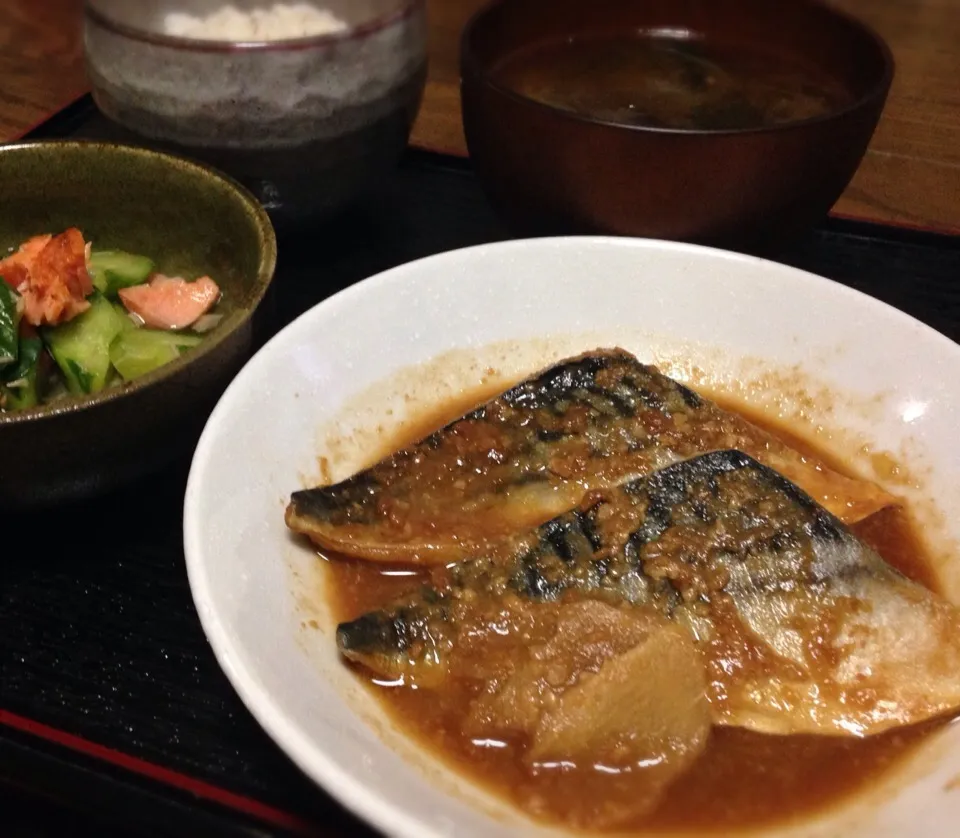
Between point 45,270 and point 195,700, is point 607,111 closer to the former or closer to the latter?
point 45,270

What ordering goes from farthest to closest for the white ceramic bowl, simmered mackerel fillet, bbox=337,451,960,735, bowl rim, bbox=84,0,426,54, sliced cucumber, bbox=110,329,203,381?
bowl rim, bbox=84,0,426,54, sliced cucumber, bbox=110,329,203,381, simmered mackerel fillet, bbox=337,451,960,735, the white ceramic bowl

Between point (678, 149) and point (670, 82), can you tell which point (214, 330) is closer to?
point (678, 149)

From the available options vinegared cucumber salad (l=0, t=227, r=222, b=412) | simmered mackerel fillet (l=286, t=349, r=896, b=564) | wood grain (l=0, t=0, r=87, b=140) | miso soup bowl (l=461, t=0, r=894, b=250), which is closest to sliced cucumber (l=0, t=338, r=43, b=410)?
vinegared cucumber salad (l=0, t=227, r=222, b=412)

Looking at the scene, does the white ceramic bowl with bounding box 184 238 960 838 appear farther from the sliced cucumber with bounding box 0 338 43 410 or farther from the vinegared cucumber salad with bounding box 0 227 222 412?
the sliced cucumber with bounding box 0 338 43 410

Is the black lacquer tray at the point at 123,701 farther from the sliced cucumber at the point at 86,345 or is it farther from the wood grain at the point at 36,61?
the wood grain at the point at 36,61

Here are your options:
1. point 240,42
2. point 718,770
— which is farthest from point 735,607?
point 240,42

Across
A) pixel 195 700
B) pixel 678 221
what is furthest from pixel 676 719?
pixel 678 221
